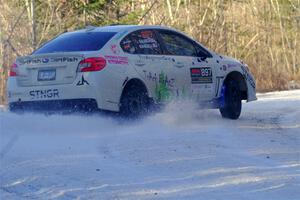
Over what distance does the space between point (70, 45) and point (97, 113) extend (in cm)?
122

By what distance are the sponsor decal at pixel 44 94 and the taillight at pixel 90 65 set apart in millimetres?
470

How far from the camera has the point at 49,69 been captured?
40.1 ft

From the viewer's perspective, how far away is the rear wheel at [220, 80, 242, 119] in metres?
14.8

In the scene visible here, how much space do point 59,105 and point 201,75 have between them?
9.48 feet

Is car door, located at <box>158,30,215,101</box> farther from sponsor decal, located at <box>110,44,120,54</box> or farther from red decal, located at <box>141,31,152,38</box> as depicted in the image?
sponsor decal, located at <box>110,44,120,54</box>

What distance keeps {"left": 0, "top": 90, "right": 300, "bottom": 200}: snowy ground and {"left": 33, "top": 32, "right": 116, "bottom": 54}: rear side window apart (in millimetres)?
1029

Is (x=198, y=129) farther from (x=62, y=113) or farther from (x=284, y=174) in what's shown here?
(x=284, y=174)

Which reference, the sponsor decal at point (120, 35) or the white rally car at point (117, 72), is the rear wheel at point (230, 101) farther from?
the sponsor decal at point (120, 35)

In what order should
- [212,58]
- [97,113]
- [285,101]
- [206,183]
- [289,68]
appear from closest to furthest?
1. [206,183]
2. [97,113]
3. [212,58]
4. [285,101]
5. [289,68]

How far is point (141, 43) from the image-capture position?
13164mm

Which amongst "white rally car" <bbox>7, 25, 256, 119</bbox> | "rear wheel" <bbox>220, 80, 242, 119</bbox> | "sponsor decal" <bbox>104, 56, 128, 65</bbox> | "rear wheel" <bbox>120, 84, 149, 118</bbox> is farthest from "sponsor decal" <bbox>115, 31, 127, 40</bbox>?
"rear wheel" <bbox>220, 80, 242, 119</bbox>

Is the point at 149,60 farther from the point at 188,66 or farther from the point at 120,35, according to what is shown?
the point at 188,66

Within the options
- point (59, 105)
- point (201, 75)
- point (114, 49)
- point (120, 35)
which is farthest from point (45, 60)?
point (201, 75)

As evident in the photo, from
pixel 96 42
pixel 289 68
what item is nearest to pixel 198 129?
pixel 96 42
